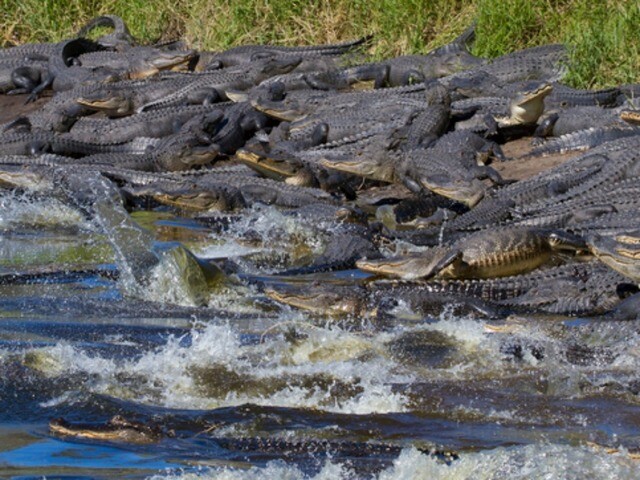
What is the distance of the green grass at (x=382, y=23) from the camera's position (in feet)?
34.0

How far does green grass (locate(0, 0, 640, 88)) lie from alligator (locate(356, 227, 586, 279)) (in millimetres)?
3522

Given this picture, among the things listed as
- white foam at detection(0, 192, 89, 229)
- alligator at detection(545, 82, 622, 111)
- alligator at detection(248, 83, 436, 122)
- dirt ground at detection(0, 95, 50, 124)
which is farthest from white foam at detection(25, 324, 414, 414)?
dirt ground at detection(0, 95, 50, 124)

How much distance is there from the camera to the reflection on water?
13.8 feet

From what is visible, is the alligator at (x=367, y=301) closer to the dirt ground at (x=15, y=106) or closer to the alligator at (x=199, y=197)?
the alligator at (x=199, y=197)

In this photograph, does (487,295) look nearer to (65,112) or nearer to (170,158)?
(170,158)

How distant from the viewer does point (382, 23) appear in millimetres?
12547

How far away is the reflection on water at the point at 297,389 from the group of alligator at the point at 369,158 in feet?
0.99

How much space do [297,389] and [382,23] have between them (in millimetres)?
8013

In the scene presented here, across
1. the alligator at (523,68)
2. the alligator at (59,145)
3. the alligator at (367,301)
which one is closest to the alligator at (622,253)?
the alligator at (367,301)

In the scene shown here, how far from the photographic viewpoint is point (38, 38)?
15.8 meters

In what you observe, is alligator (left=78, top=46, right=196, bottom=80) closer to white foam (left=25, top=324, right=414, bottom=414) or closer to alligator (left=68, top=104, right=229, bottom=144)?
Result: alligator (left=68, top=104, right=229, bottom=144)

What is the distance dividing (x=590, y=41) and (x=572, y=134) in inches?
41.7

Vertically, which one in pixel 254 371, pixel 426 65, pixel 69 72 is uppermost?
pixel 254 371

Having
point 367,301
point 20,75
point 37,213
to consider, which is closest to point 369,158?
point 37,213
